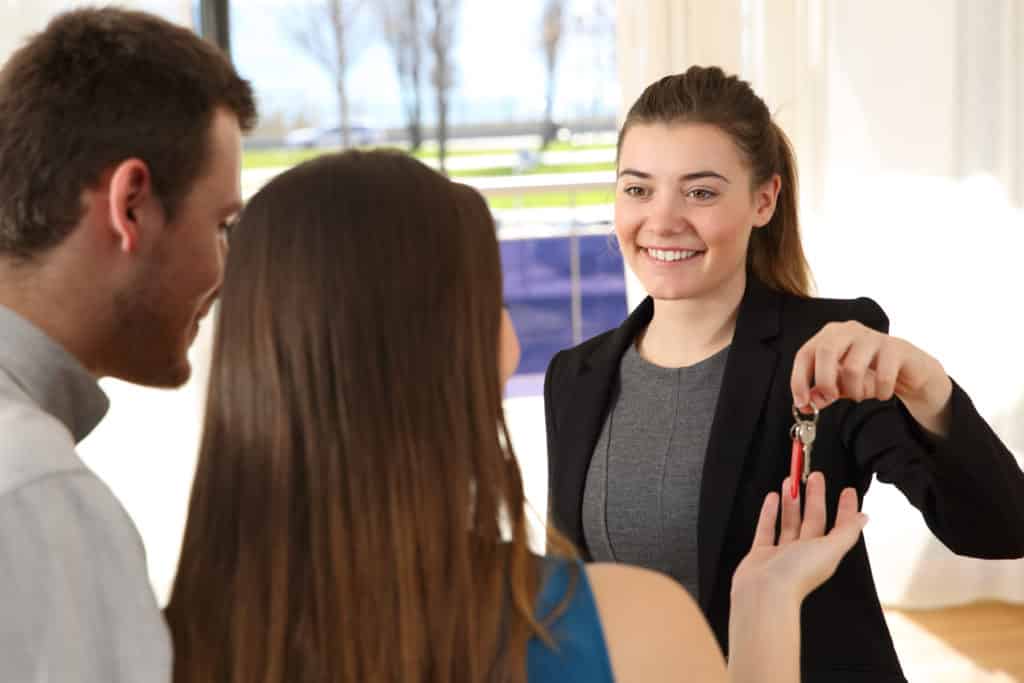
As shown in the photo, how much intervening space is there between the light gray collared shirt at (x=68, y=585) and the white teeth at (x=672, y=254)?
1244 millimetres

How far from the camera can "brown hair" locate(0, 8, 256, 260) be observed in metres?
1.19

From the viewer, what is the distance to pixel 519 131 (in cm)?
1160

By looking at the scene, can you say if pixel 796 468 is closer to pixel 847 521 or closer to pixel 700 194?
pixel 847 521

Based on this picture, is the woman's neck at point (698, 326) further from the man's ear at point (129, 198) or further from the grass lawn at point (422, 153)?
the grass lawn at point (422, 153)

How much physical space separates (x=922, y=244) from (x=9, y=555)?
368cm

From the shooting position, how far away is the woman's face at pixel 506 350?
1.08 m

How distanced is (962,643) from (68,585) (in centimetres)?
345

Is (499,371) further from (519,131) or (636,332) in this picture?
(519,131)

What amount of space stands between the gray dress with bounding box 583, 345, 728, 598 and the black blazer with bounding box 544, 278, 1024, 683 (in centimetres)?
3

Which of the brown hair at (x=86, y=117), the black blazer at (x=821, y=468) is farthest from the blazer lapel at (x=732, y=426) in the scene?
the brown hair at (x=86, y=117)

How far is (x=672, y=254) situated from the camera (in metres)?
2.07

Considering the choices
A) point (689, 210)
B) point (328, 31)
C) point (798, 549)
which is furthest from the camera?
point (328, 31)

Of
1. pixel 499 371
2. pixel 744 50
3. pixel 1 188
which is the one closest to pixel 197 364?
pixel 744 50

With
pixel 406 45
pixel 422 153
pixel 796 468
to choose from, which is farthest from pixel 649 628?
pixel 422 153
